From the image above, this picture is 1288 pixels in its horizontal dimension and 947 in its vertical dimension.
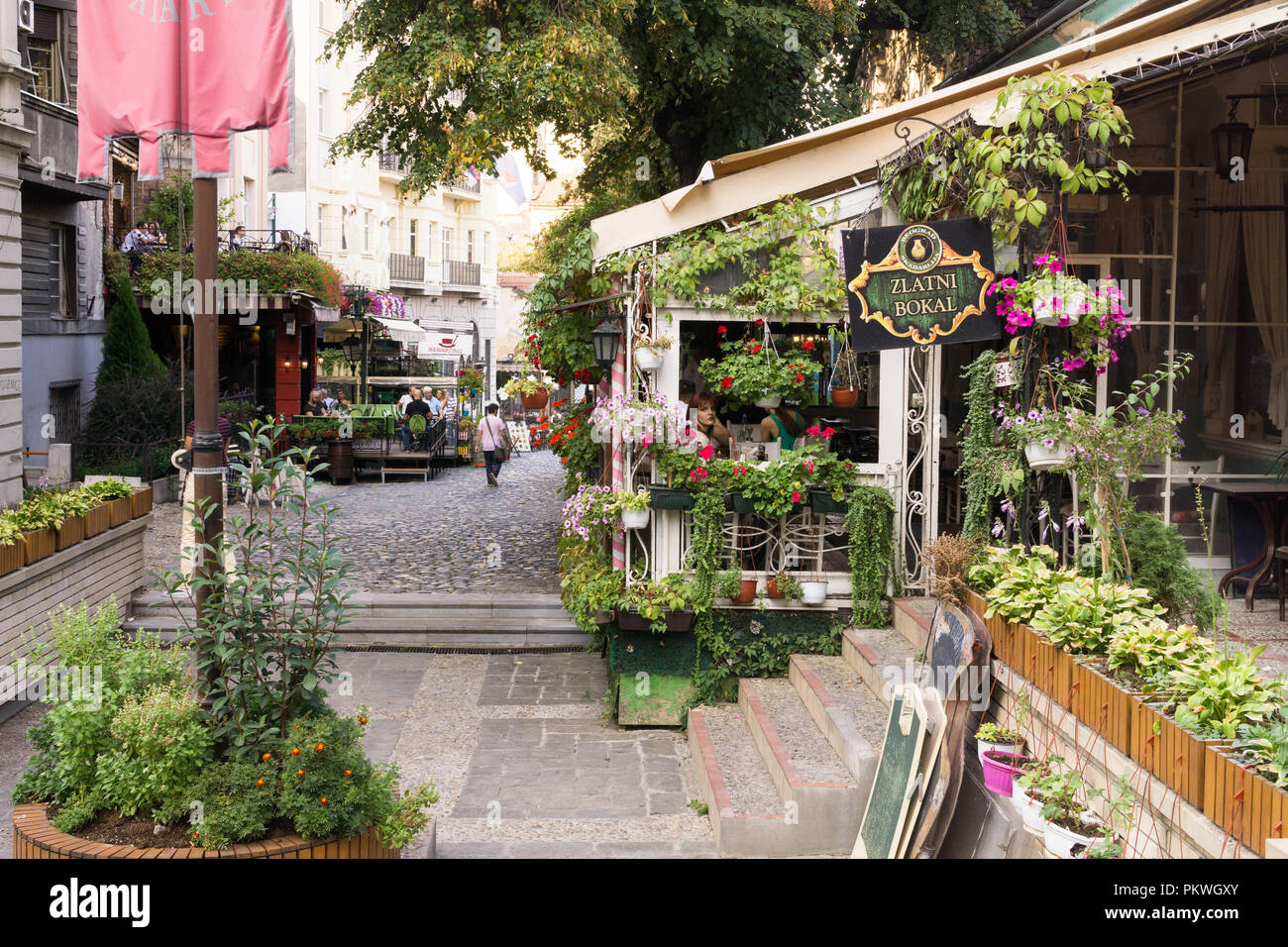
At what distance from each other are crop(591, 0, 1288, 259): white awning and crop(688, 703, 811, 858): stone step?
3921mm

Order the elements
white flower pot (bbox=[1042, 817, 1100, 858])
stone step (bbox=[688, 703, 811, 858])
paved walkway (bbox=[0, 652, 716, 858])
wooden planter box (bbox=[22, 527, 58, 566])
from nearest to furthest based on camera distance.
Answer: white flower pot (bbox=[1042, 817, 1100, 858])
stone step (bbox=[688, 703, 811, 858])
paved walkway (bbox=[0, 652, 716, 858])
wooden planter box (bbox=[22, 527, 58, 566])

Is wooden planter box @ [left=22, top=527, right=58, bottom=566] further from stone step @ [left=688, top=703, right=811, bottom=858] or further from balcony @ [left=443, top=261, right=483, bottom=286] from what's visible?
balcony @ [left=443, top=261, right=483, bottom=286]

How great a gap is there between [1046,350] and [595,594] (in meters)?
3.92

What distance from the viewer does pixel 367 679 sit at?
11156 millimetres

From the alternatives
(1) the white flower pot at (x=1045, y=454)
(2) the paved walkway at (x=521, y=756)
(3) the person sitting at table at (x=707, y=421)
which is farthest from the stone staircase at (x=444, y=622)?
(1) the white flower pot at (x=1045, y=454)

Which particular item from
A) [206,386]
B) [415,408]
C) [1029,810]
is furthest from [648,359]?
[415,408]

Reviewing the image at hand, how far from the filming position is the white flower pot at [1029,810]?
18.5 ft

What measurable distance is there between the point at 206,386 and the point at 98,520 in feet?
21.6

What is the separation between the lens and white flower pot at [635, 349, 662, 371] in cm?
955

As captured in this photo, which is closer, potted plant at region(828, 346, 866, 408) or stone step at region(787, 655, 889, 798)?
stone step at region(787, 655, 889, 798)

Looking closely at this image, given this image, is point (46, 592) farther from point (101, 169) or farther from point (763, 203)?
point (763, 203)

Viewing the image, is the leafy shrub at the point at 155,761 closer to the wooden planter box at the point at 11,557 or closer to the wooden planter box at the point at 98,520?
the wooden planter box at the point at 11,557

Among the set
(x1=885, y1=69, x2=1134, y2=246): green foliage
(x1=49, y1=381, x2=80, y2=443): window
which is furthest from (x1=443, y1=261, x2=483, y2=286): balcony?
(x1=885, y1=69, x2=1134, y2=246): green foliage
